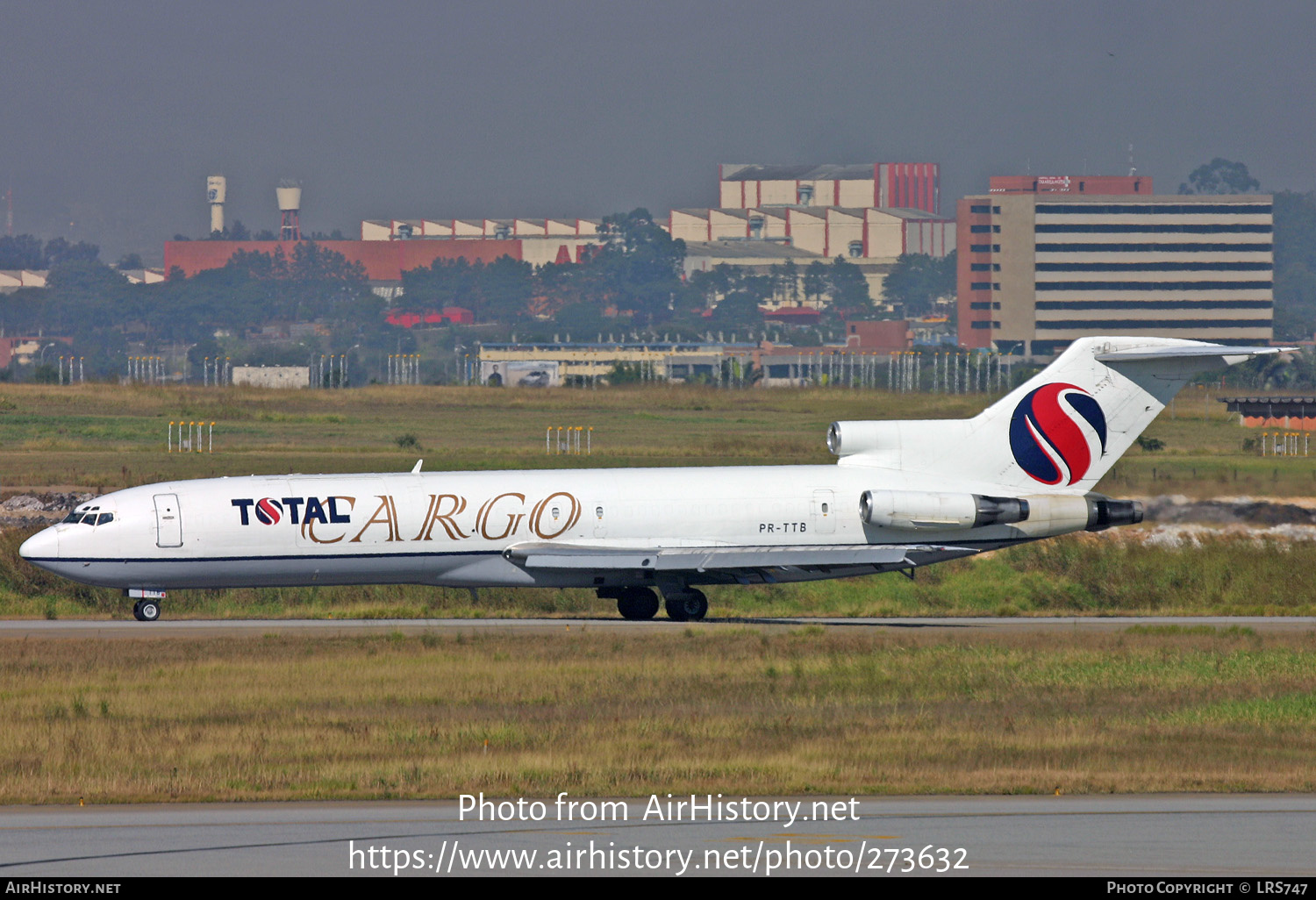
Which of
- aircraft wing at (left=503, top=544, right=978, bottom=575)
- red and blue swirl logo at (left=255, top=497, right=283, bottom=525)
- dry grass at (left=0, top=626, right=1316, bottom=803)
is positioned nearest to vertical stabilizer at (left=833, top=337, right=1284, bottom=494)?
aircraft wing at (left=503, top=544, right=978, bottom=575)

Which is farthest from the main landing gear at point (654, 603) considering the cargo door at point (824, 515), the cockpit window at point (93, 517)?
the cockpit window at point (93, 517)

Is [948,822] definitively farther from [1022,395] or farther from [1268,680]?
[1022,395]

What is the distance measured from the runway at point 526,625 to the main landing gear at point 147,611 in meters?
0.16

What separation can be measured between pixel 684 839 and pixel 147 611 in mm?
23697

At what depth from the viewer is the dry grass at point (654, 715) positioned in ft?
63.0

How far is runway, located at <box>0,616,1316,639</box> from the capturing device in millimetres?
34094

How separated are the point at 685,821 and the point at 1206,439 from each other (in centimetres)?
6665

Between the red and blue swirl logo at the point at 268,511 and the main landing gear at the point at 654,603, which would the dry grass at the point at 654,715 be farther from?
the red and blue swirl logo at the point at 268,511

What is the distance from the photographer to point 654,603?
37.4 m

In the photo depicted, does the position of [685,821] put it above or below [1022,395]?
below

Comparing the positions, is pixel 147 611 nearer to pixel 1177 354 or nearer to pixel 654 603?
pixel 654 603

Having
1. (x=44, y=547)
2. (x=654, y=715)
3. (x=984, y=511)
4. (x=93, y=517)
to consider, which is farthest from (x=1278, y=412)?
(x=654, y=715)
